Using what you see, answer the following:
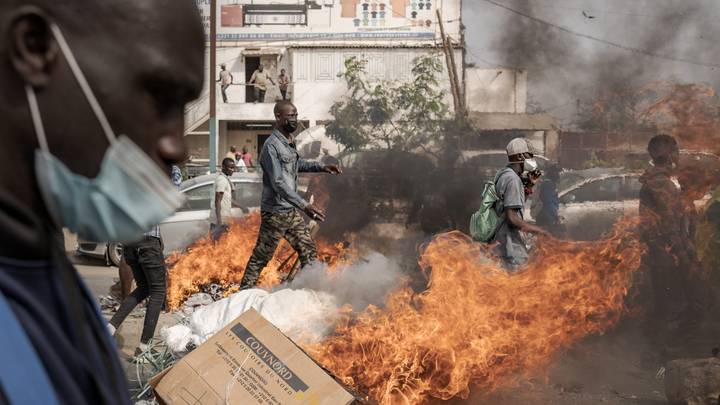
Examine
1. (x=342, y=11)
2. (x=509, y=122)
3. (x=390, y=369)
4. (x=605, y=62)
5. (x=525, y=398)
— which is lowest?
(x=525, y=398)

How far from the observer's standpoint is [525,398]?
555cm

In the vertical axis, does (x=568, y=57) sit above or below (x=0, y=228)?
above

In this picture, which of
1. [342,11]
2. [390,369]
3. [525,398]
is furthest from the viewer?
[342,11]

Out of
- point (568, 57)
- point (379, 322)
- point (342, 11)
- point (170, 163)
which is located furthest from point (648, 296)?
point (342, 11)

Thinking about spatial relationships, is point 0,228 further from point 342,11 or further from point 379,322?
point 342,11

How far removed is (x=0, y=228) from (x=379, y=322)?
435cm

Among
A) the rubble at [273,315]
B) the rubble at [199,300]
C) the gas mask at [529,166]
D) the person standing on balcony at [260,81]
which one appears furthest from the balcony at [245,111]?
the rubble at [273,315]

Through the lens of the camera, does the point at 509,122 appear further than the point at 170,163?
Yes

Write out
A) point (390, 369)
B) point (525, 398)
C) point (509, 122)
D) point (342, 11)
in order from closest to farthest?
point (390, 369)
point (525, 398)
point (509, 122)
point (342, 11)

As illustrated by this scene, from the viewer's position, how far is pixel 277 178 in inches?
279

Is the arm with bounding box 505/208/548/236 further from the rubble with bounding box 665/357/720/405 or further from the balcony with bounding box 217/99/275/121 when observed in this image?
the balcony with bounding box 217/99/275/121

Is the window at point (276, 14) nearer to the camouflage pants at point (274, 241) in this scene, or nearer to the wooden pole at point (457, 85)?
the wooden pole at point (457, 85)

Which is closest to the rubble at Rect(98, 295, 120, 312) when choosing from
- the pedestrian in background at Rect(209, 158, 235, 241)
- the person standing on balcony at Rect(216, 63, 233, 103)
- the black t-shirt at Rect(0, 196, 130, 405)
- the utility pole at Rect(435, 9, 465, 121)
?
the pedestrian in background at Rect(209, 158, 235, 241)

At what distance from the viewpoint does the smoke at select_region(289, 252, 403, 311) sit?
5750mm
